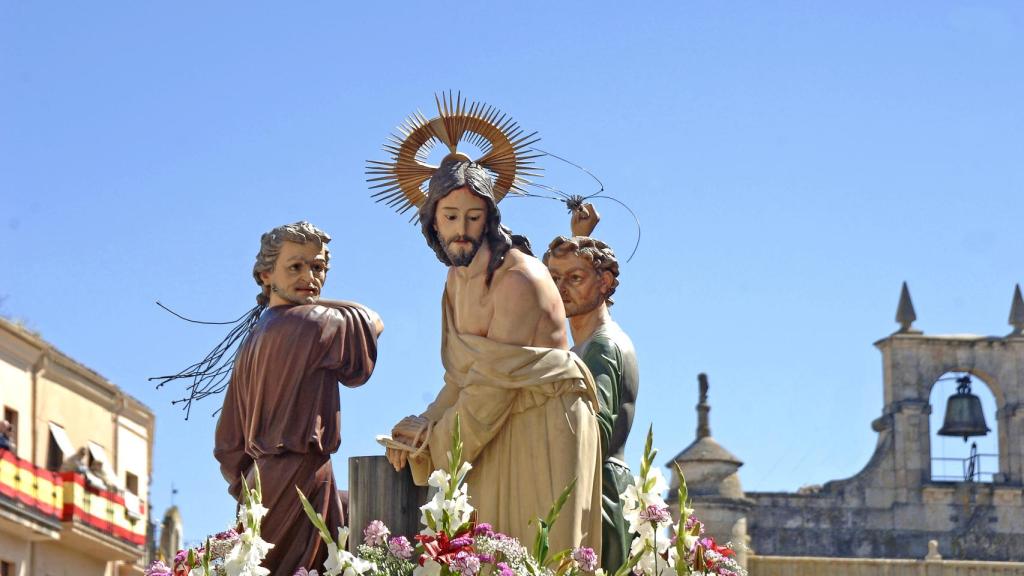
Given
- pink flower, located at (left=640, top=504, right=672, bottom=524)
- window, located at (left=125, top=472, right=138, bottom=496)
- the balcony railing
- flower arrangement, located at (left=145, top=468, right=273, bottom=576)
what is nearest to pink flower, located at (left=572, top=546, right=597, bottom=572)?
pink flower, located at (left=640, top=504, right=672, bottom=524)

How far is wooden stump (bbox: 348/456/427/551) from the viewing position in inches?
440

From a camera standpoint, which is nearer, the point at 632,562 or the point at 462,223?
the point at 632,562

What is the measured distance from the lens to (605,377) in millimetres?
11828

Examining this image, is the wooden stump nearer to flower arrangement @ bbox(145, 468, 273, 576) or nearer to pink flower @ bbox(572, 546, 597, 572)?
flower arrangement @ bbox(145, 468, 273, 576)

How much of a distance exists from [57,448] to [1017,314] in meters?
22.2

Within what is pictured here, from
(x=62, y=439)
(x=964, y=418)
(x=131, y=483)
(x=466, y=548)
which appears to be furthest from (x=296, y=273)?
(x=964, y=418)

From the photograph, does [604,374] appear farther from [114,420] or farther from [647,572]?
[114,420]

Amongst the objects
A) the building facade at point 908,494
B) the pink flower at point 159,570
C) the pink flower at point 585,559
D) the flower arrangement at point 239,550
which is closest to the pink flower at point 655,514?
the pink flower at point 585,559

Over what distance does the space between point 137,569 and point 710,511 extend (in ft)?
43.1

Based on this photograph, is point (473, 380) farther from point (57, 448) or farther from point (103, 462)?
point (103, 462)

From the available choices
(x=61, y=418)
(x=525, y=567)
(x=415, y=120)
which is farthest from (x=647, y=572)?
(x=61, y=418)

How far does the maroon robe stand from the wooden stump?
34cm

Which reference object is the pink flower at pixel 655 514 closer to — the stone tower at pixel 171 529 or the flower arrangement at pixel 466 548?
the flower arrangement at pixel 466 548

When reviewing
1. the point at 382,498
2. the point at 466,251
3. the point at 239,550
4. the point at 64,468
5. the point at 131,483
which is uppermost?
the point at 131,483
